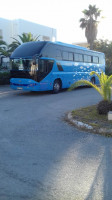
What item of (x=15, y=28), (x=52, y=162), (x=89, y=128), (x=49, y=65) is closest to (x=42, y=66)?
(x=49, y=65)

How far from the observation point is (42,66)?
13531mm

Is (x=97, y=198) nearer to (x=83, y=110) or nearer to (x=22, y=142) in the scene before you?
(x=22, y=142)

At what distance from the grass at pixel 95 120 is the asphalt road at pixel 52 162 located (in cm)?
36

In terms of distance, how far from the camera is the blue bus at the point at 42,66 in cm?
1330

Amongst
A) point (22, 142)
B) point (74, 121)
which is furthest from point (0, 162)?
point (74, 121)

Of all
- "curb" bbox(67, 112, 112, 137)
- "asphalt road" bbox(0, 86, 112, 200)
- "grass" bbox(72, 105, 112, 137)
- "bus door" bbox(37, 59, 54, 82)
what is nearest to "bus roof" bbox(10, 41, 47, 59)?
"bus door" bbox(37, 59, 54, 82)

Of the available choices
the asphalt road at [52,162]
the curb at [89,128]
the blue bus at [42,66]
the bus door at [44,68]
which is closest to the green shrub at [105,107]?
the curb at [89,128]

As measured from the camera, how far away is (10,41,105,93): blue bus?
523 inches

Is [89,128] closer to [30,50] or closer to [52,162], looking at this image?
[52,162]

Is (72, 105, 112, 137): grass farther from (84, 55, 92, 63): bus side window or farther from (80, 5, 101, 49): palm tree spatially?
(80, 5, 101, 49): palm tree

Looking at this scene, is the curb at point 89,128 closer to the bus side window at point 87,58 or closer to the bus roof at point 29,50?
the bus roof at point 29,50

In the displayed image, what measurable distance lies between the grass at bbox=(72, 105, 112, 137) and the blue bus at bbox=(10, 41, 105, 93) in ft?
18.3

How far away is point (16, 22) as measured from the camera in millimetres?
29125

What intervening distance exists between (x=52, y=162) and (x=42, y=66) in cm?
988
